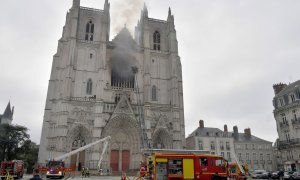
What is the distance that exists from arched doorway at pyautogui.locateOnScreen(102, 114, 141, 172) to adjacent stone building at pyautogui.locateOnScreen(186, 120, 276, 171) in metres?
17.5

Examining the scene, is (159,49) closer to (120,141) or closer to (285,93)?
(120,141)

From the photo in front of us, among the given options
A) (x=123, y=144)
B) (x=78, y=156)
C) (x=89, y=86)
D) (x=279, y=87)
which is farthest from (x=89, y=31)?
(x=279, y=87)

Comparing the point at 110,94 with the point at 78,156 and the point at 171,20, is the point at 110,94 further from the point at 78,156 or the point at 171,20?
the point at 171,20

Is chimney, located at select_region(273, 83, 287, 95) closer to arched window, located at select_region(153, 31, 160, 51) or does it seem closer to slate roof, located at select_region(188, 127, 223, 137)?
slate roof, located at select_region(188, 127, 223, 137)

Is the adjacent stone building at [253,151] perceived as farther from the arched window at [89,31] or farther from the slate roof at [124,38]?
the arched window at [89,31]

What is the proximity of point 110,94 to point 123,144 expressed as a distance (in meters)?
6.69

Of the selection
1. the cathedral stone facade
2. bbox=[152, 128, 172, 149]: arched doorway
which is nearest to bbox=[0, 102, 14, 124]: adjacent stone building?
the cathedral stone facade

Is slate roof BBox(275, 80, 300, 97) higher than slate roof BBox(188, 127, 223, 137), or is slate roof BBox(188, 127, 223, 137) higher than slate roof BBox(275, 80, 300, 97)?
slate roof BBox(275, 80, 300, 97)

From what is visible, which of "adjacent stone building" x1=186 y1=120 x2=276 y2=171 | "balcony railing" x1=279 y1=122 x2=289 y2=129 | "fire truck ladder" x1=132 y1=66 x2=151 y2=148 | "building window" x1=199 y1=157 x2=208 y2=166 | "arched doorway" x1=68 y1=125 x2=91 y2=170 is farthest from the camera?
"adjacent stone building" x1=186 y1=120 x2=276 y2=171

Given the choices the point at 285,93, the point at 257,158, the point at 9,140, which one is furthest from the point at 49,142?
the point at 257,158

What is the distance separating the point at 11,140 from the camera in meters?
37.3

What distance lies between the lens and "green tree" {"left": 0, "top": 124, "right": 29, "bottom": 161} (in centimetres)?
3684

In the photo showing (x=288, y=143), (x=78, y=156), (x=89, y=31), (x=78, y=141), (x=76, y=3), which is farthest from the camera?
(x=89, y=31)

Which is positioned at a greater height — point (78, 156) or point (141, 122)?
point (141, 122)
